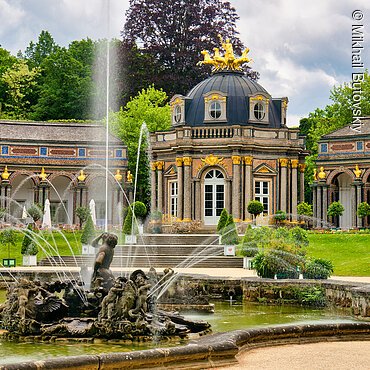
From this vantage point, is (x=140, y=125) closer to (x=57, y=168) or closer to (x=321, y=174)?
(x=57, y=168)

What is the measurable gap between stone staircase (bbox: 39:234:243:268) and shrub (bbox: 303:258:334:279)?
1038cm

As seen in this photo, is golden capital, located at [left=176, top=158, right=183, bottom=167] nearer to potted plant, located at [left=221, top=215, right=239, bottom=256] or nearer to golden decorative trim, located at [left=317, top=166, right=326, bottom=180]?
potted plant, located at [left=221, top=215, right=239, bottom=256]

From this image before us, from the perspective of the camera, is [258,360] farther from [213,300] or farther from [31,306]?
[213,300]

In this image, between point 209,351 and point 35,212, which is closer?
point 209,351

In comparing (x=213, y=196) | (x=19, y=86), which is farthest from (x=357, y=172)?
(x=19, y=86)

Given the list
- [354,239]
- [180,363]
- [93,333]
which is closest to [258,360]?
[180,363]

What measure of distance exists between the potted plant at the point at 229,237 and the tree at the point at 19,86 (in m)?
36.9

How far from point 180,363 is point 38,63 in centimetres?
7475

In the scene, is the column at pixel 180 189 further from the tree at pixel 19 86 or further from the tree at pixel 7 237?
the tree at pixel 19 86

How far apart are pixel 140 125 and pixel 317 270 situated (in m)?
37.5

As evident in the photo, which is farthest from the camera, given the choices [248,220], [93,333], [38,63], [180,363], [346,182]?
[38,63]

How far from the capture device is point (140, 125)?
204 feet

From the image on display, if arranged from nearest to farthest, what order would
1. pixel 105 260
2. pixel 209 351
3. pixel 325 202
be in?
pixel 209 351
pixel 105 260
pixel 325 202

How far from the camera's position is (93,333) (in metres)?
15.3
